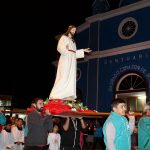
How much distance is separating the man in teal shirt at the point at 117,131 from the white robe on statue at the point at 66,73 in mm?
2286

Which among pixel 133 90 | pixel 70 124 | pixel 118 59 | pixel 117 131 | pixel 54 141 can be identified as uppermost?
pixel 118 59

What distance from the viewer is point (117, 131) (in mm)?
5922

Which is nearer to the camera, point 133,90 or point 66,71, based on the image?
point 66,71

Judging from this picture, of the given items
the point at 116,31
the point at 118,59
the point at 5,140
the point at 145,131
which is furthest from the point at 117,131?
the point at 116,31

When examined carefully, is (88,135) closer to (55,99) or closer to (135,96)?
(135,96)

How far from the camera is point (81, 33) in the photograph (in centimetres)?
2427

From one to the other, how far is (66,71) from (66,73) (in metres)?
0.05

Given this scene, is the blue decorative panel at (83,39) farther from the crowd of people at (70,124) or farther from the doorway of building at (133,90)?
the crowd of people at (70,124)

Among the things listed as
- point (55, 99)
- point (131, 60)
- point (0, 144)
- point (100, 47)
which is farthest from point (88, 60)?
point (55, 99)

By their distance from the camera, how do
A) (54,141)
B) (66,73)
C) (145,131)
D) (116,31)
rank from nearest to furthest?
1. (145,131)
2. (66,73)
3. (54,141)
4. (116,31)

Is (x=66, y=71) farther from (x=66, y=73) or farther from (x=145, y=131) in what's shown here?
(x=145, y=131)

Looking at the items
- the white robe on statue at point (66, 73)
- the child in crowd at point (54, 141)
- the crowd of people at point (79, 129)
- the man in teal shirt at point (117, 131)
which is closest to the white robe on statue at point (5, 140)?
the child in crowd at point (54, 141)

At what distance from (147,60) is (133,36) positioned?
1983mm

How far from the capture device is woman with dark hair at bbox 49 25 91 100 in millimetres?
8203
